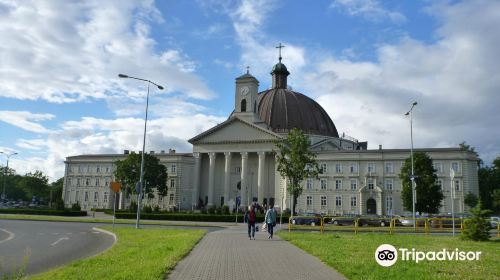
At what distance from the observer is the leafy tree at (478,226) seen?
24297mm

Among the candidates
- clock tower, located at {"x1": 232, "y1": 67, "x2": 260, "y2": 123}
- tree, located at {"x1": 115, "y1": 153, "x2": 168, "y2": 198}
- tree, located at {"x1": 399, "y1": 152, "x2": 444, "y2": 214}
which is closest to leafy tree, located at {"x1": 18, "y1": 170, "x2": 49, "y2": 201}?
tree, located at {"x1": 115, "y1": 153, "x2": 168, "y2": 198}

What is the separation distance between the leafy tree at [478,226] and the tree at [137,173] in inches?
2483

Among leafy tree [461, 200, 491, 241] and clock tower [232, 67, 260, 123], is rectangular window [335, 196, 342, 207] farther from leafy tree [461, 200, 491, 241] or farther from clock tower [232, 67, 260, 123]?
leafy tree [461, 200, 491, 241]

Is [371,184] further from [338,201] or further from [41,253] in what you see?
[41,253]

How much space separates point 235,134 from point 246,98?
→ 28.6ft

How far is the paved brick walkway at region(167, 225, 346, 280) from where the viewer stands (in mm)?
12305

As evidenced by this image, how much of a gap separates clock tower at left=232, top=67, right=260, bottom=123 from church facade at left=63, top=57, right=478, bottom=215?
21 centimetres

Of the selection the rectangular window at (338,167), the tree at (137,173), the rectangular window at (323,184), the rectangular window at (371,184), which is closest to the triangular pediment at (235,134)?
the rectangular window at (323,184)

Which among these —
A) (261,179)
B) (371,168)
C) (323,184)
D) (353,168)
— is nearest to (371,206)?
(371,168)

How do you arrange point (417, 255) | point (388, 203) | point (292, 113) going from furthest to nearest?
point (292, 113) < point (388, 203) < point (417, 255)

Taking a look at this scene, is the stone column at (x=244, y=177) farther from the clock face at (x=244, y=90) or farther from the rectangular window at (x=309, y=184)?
the clock face at (x=244, y=90)

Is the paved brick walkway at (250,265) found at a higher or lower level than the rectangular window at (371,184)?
lower

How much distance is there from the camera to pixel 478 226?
24.4 meters

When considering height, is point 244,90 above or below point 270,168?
above
